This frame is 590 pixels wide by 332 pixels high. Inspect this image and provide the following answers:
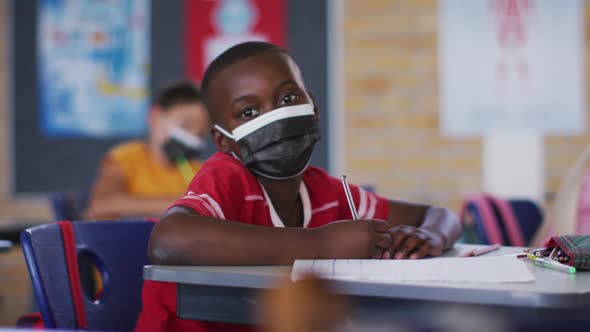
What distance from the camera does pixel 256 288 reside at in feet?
3.43

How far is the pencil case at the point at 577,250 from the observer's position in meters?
1.08

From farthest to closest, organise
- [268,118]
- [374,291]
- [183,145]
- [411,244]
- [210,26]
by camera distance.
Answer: [210,26] → [183,145] → [268,118] → [411,244] → [374,291]

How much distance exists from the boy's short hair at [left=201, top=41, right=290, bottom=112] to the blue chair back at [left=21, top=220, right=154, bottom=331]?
33 cm

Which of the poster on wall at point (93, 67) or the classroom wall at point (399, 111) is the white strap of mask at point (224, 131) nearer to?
the classroom wall at point (399, 111)

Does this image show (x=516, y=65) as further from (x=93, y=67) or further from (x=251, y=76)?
(x=251, y=76)

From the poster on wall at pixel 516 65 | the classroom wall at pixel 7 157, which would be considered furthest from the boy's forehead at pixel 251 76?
the classroom wall at pixel 7 157

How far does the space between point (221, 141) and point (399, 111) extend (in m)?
2.56

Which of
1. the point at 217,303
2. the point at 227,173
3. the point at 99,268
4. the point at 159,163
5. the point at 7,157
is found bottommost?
the point at 7,157

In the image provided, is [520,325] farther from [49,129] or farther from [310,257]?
[49,129]

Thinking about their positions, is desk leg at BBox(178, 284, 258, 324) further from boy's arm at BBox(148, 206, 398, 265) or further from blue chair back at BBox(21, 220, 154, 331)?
blue chair back at BBox(21, 220, 154, 331)

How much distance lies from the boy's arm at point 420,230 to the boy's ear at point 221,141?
1.16 ft

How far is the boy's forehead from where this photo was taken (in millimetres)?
1448

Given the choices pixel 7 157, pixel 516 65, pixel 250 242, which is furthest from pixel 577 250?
pixel 7 157

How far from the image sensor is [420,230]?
52.7 inches
